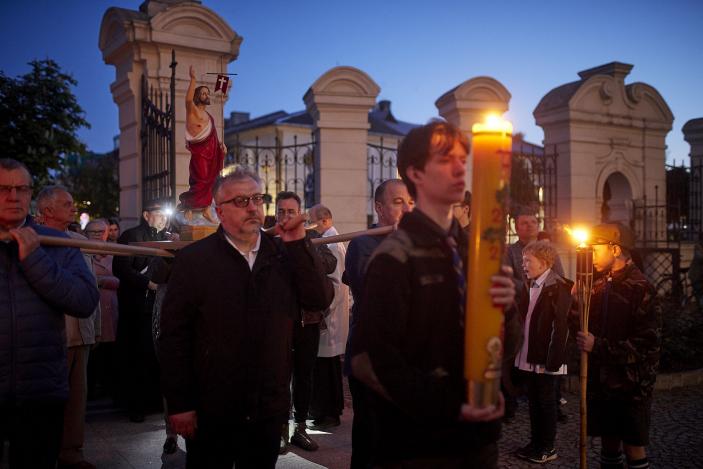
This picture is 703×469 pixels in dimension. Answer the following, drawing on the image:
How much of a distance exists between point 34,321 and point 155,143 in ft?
17.7

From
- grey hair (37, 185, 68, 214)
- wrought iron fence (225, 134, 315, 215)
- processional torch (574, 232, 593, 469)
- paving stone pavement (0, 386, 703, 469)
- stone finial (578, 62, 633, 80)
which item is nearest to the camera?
processional torch (574, 232, 593, 469)

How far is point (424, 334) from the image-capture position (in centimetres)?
222

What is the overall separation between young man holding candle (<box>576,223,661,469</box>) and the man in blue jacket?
3.20m

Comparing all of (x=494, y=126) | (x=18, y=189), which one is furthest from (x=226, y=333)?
(x=494, y=126)

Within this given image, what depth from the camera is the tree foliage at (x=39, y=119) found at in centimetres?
1177

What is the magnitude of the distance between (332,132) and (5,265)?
21.7 ft

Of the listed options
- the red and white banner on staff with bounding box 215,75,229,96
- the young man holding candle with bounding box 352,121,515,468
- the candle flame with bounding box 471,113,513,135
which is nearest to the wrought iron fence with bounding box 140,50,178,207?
the red and white banner on staff with bounding box 215,75,229,96

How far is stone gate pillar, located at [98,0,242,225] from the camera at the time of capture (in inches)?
313

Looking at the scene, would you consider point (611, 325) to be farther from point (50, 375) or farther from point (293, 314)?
point (50, 375)

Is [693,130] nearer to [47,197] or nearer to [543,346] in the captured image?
[543,346]

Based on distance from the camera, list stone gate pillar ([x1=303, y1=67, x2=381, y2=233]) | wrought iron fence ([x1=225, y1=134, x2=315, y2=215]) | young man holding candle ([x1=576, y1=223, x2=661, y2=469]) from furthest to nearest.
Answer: wrought iron fence ([x1=225, y1=134, x2=315, y2=215]), stone gate pillar ([x1=303, y1=67, x2=381, y2=233]), young man holding candle ([x1=576, y1=223, x2=661, y2=469])

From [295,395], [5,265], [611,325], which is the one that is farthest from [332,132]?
[5,265]

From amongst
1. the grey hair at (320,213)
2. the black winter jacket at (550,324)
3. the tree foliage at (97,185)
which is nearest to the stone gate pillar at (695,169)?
the black winter jacket at (550,324)

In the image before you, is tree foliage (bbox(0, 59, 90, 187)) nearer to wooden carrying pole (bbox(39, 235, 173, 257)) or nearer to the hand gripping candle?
wooden carrying pole (bbox(39, 235, 173, 257))
